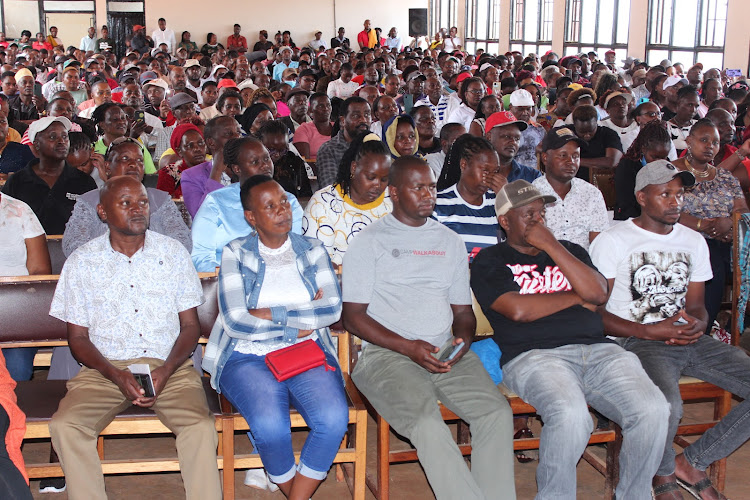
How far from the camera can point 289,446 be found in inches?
110

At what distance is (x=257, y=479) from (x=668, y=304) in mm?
1857

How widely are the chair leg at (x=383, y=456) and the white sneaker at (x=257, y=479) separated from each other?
52 centimetres

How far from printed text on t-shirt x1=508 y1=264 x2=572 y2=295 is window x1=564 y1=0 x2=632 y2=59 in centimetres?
1361

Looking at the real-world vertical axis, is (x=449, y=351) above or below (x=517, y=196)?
below

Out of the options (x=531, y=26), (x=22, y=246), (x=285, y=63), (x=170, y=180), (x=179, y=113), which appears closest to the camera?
(x=22, y=246)

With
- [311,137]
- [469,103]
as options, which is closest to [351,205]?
[311,137]

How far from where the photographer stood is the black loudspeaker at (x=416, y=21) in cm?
2452

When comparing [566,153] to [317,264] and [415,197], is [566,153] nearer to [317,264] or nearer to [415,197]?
[415,197]

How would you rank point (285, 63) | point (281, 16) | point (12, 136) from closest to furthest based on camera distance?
1. point (12, 136)
2. point (285, 63)
3. point (281, 16)

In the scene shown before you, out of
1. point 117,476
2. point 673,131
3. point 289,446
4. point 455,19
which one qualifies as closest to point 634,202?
point 673,131

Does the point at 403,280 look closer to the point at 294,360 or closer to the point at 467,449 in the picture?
the point at 294,360

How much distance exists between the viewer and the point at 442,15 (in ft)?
87.5

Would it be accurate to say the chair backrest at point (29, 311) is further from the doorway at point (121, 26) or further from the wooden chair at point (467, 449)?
the doorway at point (121, 26)

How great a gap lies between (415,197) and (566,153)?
1.11 m
